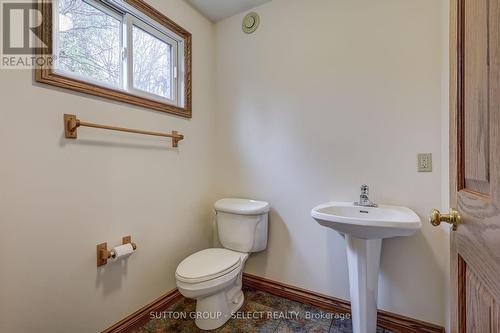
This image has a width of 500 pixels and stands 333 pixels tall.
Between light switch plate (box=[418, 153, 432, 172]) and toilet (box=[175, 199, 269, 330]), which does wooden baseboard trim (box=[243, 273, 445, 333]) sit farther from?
light switch plate (box=[418, 153, 432, 172])

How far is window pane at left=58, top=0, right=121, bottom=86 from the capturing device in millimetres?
1203

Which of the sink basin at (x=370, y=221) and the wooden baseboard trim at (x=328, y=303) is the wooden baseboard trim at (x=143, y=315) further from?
the sink basin at (x=370, y=221)

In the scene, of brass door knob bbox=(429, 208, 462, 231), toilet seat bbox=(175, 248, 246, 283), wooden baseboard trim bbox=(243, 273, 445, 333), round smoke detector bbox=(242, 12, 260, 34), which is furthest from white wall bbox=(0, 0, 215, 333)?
brass door knob bbox=(429, 208, 462, 231)

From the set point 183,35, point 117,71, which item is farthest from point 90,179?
point 183,35

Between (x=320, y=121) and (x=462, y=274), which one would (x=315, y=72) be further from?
(x=462, y=274)

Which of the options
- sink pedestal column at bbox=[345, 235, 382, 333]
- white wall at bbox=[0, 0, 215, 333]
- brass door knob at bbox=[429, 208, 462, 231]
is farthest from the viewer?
sink pedestal column at bbox=[345, 235, 382, 333]

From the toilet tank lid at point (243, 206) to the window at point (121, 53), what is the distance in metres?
0.77

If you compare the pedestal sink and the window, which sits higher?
the window

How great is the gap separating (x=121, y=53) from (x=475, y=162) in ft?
5.85

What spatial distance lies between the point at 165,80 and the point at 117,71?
379 mm

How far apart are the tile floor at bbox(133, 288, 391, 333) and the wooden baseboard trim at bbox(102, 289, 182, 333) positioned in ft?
0.11

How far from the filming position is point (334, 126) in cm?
158

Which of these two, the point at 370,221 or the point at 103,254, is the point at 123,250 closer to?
the point at 103,254

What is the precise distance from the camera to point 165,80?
178 cm
